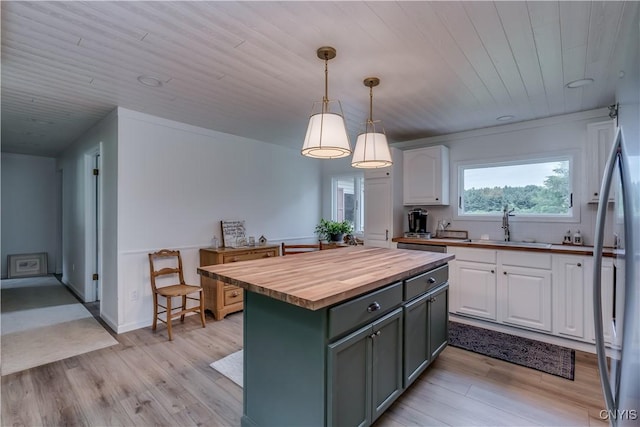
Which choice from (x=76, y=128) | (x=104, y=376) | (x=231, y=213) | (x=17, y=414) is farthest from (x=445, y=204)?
(x=76, y=128)

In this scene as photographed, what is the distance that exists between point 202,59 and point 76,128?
306 cm

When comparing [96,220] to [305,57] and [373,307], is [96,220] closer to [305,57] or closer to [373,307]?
[305,57]

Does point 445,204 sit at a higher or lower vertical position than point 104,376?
higher

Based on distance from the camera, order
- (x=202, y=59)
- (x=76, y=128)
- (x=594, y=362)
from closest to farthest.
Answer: (x=202, y=59) → (x=594, y=362) → (x=76, y=128)

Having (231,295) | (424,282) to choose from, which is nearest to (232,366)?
(231,295)

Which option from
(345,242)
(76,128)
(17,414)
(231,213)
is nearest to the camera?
(17,414)

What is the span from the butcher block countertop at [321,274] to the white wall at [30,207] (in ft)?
21.5

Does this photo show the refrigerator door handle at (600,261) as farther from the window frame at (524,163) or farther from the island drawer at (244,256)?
the island drawer at (244,256)

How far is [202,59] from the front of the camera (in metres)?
2.19

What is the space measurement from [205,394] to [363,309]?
144 cm

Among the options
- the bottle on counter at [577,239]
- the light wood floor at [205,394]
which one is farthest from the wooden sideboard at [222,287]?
the bottle on counter at [577,239]

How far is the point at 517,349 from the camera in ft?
9.55

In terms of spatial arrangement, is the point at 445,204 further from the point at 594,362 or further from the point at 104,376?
the point at 104,376

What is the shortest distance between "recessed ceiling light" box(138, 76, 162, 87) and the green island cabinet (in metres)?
2.01
